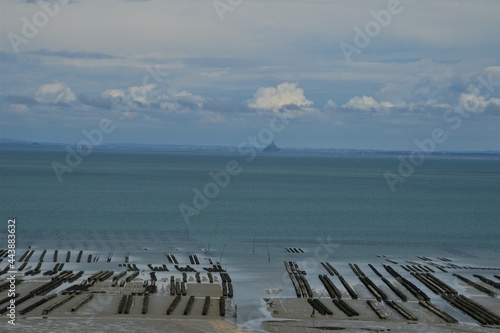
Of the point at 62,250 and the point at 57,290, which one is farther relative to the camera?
the point at 62,250

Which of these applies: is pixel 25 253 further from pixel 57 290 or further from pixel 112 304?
pixel 112 304

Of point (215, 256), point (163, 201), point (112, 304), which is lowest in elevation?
point (112, 304)

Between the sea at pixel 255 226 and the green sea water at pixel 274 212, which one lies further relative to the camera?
the green sea water at pixel 274 212

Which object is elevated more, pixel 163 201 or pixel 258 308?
pixel 163 201

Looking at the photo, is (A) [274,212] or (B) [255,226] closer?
(B) [255,226]

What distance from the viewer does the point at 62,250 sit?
6272cm

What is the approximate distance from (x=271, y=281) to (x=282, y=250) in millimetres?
15323

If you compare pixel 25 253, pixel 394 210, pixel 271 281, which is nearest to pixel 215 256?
pixel 271 281

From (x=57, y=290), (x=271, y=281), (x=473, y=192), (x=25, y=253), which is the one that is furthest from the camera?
(x=473, y=192)

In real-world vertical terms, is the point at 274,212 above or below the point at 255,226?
above

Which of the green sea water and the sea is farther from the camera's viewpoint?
the green sea water

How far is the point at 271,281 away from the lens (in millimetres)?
51062

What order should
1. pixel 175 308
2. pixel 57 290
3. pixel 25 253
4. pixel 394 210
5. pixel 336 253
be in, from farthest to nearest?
pixel 394 210, pixel 336 253, pixel 25 253, pixel 57 290, pixel 175 308

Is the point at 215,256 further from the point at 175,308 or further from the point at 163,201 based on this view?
the point at 163,201
